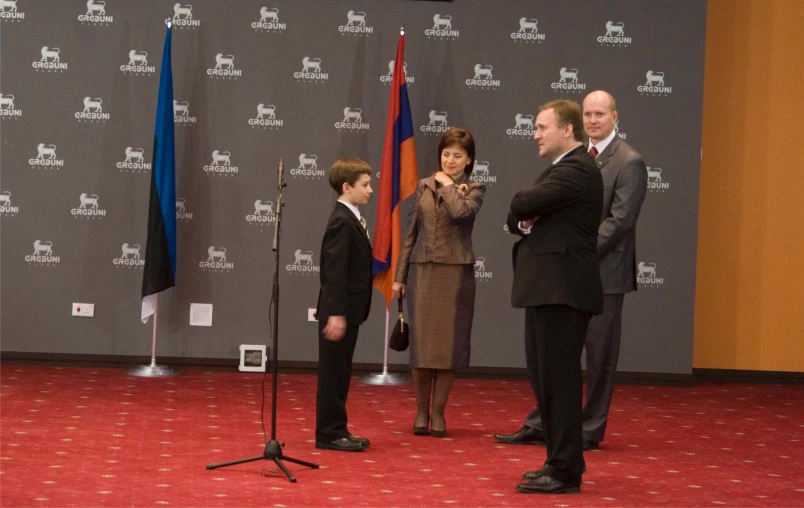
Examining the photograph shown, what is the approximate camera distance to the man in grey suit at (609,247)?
4.96 meters

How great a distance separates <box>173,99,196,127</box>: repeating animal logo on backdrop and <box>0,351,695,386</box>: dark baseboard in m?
1.82

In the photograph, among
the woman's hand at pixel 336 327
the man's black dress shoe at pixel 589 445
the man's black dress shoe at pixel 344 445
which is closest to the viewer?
the woman's hand at pixel 336 327

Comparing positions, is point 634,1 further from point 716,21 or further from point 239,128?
point 239,128

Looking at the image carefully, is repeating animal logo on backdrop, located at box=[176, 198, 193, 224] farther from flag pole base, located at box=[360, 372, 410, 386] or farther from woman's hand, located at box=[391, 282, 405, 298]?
woman's hand, located at box=[391, 282, 405, 298]

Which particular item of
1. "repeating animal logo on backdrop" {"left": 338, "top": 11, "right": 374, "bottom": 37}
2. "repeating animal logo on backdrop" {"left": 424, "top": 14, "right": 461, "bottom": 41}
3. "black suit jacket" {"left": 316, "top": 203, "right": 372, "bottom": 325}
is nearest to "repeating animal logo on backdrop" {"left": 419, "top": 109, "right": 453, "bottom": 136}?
"repeating animal logo on backdrop" {"left": 424, "top": 14, "right": 461, "bottom": 41}

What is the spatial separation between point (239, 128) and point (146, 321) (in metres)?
1.64

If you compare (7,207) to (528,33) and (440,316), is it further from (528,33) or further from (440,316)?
(528,33)

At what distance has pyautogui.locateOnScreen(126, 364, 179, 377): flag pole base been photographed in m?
7.13

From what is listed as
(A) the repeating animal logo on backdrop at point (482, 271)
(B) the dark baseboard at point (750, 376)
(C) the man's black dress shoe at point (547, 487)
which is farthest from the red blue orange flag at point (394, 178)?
(C) the man's black dress shoe at point (547, 487)

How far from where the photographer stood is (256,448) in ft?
15.9

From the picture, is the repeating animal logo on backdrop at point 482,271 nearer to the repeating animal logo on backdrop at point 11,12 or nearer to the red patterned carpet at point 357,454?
the red patterned carpet at point 357,454

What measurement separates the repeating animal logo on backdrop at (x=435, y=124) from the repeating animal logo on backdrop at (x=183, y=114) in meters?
1.78

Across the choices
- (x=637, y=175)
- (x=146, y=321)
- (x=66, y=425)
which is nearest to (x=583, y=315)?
(x=637, y=175)

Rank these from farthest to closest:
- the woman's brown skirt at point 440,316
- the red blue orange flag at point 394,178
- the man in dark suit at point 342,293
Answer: the red blue orange flag at point 394,178 < the woman's brown skirt at point 440,316 < the man in dark suit at point 342,293
